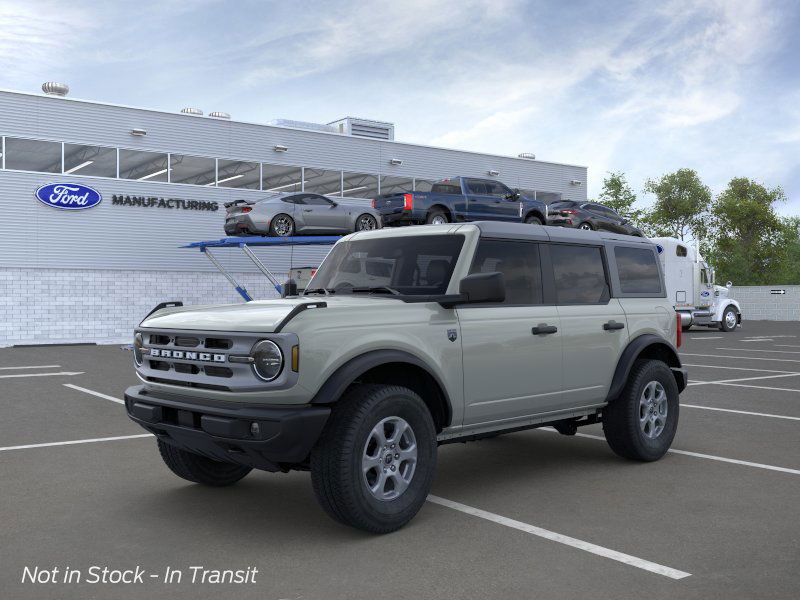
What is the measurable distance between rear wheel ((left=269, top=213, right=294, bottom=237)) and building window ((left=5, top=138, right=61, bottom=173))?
982cm

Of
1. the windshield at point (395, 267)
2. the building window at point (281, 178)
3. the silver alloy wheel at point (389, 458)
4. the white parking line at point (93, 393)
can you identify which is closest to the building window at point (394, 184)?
the building window at point (281, 178)

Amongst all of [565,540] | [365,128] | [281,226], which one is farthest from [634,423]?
[365,128]

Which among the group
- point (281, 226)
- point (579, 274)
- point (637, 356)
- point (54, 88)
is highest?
point (54, 88)

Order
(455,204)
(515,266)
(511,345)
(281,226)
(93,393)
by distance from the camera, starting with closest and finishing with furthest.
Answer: (511,345), (515,266), (93,393), (455,204), (281,226)

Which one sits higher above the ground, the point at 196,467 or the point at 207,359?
the point at 207,359

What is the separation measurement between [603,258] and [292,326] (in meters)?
3.44

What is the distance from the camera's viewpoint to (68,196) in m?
27.6

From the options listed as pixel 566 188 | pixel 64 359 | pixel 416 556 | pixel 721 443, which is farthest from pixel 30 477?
pixel 566 188

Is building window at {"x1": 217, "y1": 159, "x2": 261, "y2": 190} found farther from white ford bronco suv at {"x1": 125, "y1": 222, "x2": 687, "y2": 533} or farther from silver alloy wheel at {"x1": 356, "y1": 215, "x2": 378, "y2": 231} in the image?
white ford bronco suv at {"x1": 125, "y1": 222, "x2": 687, "y2": 533}

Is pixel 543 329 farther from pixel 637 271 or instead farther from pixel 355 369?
pixel 355 369

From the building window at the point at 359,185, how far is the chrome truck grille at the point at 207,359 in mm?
28521

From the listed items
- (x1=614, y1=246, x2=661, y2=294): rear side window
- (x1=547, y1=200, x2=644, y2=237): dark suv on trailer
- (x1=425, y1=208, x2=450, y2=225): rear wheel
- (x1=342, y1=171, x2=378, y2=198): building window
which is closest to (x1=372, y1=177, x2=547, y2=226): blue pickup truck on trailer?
(x1=425, y1=208, x2=450, y2=225): rear wheel

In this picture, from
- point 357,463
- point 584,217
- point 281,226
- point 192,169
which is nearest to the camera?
point 357,463

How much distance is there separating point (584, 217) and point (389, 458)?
19.6 meters
